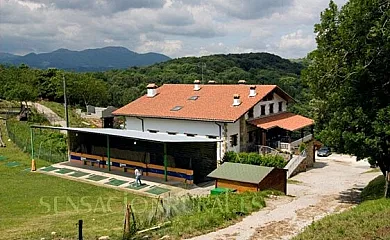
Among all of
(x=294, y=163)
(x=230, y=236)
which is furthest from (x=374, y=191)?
(x=230, y=236)

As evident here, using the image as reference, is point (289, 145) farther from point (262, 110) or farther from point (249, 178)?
point (249, 178)

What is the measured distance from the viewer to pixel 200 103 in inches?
1216

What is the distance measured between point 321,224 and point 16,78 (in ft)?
157

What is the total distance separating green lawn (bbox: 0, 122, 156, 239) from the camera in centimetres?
1289

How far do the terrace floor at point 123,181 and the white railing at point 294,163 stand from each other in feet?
19.0

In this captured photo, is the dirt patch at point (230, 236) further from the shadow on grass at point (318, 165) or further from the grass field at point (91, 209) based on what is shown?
the shadow on grass at point (318, 165)

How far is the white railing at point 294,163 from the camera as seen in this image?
27.0m

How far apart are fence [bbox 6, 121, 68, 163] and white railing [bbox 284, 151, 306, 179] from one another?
49.0ft

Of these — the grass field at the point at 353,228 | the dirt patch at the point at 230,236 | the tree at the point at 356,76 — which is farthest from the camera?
the tree at the point at 356,76

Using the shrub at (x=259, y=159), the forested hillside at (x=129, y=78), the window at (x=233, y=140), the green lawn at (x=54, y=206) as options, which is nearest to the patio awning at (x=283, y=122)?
the window at (x=233, y=140)

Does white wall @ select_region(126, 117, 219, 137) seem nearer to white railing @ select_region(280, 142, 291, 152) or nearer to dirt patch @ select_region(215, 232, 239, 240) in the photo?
white railing @ select_region(280, 142, 291, 152)

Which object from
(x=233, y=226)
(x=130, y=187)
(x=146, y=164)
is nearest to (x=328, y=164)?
(x=146, y=164)

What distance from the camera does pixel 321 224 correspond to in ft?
34.8

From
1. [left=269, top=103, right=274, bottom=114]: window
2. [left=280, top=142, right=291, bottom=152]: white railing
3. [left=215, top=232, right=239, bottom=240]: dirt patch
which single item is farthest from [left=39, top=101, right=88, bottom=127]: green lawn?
[left=215, top=232, right=239, bottom=240]: dirt patch
